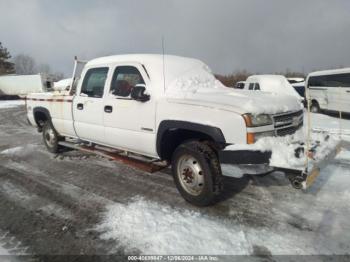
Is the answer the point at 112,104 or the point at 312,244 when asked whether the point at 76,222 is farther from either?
the point at 312,244

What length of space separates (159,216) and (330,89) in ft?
47.7

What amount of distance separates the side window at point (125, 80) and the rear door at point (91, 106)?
0.28 meters

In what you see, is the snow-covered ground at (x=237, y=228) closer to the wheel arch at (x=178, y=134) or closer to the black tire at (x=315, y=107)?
the wheel arch at (x=178, y=134)

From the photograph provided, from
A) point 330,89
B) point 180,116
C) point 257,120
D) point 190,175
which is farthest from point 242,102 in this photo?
point 330,89

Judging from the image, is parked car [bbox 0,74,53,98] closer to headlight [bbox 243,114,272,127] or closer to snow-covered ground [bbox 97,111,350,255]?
snow-covered ground [bbox 97,111,350,255]

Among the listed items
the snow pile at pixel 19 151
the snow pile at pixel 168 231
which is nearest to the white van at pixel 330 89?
the snow pile at pixel 19 151

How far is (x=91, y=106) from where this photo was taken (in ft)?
18.7

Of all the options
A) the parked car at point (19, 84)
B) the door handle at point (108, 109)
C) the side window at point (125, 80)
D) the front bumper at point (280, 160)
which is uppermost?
the parked car at point (19, 84)

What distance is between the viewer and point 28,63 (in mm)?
102562

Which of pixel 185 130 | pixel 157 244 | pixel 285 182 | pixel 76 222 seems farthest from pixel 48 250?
pixel 285 182

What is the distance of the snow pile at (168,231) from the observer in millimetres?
3336

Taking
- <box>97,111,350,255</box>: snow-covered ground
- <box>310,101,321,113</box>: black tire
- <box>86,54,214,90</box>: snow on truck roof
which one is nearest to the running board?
<box>97,111,350,255</box>: snow-covered ground

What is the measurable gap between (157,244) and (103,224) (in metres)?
0.85

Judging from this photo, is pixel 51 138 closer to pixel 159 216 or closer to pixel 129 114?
pixel 129 114
